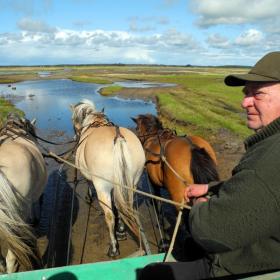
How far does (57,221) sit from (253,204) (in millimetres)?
6645

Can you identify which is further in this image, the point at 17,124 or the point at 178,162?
the point at 17,124

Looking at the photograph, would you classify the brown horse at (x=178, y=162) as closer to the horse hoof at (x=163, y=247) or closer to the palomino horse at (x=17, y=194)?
the horse hoof at (x=163, y=247)

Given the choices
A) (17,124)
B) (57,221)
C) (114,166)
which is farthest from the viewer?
(57,221)

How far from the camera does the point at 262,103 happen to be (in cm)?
238

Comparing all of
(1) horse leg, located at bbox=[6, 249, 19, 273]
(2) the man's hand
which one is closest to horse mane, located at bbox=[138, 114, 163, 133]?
(1) horse leg, located at bbox=[6, 249, 19, 273]

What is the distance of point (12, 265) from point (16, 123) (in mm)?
2687

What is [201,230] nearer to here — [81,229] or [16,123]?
[16,123]

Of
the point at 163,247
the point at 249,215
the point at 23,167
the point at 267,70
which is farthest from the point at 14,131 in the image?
the point at 249,215

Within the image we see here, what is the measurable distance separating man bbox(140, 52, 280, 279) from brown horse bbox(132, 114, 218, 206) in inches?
83.2

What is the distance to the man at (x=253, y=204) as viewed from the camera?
1.92 meters

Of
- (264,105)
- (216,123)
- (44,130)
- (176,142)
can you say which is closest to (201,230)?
(264,105)

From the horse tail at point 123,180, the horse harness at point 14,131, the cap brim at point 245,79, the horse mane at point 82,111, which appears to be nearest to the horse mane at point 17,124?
the horse harness at point 14,131

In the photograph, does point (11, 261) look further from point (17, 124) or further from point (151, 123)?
point (151, 123)

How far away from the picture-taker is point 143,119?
823 cm
